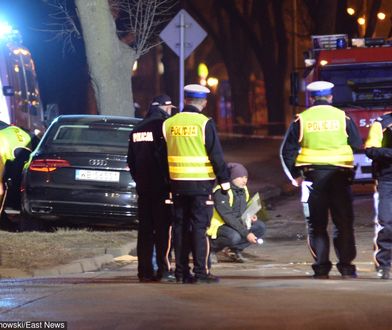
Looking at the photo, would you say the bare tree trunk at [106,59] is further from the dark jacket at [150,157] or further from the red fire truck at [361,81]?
the dark jacket at [150,157]

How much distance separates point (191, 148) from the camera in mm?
9367

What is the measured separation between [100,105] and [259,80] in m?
45.5

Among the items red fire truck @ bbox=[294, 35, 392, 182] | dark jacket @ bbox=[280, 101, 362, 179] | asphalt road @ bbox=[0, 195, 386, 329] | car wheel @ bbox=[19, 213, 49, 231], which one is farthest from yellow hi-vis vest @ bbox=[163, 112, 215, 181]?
red fire truck @ bbox=[294, 35, 392, 182]

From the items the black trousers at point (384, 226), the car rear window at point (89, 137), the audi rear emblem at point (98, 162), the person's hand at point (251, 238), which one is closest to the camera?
the black trousers at point (384, 226)

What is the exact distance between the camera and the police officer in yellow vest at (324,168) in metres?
9.67

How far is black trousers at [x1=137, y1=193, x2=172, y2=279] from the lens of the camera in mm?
9797

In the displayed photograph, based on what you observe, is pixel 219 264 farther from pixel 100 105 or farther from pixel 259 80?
pixel 259 80

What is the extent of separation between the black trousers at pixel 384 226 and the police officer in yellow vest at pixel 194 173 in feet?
4.85

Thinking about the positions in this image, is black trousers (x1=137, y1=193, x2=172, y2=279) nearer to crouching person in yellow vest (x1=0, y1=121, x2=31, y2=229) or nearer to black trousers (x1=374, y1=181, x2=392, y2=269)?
black trousers (x1=374, y1=181, x2=392, y2=269)

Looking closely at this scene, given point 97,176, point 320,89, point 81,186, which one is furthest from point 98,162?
point 320,89

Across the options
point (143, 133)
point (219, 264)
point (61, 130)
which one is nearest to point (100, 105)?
point (61, 130)

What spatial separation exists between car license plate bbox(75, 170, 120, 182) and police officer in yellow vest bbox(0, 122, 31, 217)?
0.96 meters

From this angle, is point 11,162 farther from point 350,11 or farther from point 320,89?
point 350,11

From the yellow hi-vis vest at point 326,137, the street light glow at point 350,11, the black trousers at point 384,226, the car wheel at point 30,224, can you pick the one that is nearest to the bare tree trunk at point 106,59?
the car wheel at point 30,224
